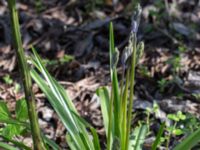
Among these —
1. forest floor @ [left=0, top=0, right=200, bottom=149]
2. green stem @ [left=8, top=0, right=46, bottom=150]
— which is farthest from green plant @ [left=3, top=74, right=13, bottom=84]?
green stem @ [left=8, top=0, right=46, bottom=150]

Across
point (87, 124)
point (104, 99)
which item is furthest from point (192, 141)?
point (104, 99)

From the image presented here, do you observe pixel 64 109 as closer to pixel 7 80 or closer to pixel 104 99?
pixel 104 99

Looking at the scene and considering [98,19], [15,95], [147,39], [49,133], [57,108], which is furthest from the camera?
[98,19]

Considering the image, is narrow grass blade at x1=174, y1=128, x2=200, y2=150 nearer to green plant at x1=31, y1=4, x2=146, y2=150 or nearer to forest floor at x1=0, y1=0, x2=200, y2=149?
green plant at x1=31, y1=4, x2=146, y2=150

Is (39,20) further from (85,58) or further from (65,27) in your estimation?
(85,58)

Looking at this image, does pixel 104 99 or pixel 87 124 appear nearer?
pixel 87 124

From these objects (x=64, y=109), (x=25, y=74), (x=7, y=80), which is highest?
(x=25, y=74)

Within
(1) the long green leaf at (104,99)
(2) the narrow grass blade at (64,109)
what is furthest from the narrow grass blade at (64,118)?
(1) the long green leaf at (104,99)

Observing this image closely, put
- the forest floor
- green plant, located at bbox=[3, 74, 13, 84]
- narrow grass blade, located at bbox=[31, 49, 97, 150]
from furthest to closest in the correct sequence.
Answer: green plant, located at bbox=[3, 74, 13, 84], the forest floor, narrow grass blade, located at bbox=[31, 49, 97, 150]

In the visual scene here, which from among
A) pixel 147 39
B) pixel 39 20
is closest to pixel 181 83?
pixel 147 39
